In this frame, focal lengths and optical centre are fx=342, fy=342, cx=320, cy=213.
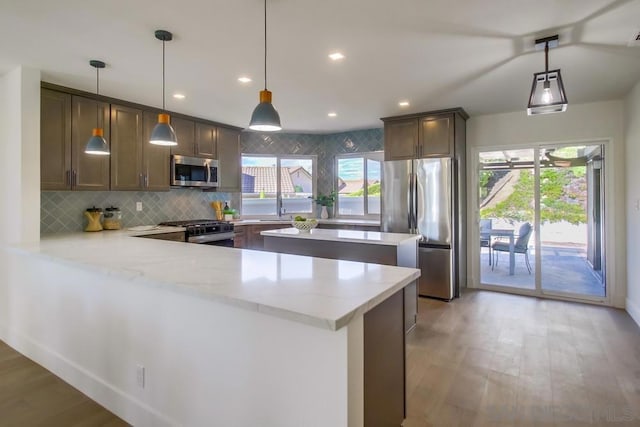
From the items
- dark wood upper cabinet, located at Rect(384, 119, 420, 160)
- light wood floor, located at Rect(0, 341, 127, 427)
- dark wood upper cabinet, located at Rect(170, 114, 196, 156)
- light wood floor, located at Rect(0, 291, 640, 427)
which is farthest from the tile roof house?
light wood floor, located at Rect(0, 341, 127, 427)

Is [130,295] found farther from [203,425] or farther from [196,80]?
[196,80]

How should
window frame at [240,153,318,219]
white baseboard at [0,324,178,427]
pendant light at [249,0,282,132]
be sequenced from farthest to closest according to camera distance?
window frame at [240,153,318,219] < pendant light at [249,0,282,132] < white baseboard at [0,324,178,427]

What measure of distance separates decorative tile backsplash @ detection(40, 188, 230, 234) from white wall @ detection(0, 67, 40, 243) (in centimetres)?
55

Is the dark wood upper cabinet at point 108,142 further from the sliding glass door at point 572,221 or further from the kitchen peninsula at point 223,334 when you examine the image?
the sliding glass door at point 572,221

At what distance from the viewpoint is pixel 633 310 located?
12.1 ft

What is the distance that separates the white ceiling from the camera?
213cm

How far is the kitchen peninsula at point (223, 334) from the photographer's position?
129 centimetres

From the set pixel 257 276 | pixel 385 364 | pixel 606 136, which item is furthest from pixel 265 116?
pixel 606 136

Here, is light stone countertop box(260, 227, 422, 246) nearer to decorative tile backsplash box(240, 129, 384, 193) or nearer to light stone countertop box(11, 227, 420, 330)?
light stone countertop box(11, 227, 420, 330)

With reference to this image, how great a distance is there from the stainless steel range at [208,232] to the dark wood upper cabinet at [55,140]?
1.34 m

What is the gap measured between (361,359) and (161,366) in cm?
115

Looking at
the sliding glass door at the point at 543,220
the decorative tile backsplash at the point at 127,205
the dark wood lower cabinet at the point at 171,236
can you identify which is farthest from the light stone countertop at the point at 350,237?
the sliding glass door at the point at 543,220

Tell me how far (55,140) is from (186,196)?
1.90 m

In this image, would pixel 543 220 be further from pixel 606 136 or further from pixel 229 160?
pixel 229 160
